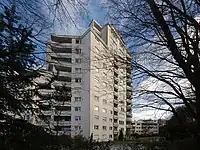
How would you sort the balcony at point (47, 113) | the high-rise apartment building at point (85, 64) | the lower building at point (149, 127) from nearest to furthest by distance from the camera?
the high-rise apartment building at point (85, 64)
the balcony at point (47, 113)
the lower building at point (149, 127)

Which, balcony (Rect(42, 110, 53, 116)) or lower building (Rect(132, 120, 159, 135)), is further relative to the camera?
lower building (Rect(132, 120, 159, 135))

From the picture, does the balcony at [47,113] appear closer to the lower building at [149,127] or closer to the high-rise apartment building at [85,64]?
the high-rise apartment building at [85,64]

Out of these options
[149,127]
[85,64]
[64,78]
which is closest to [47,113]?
[64,78]

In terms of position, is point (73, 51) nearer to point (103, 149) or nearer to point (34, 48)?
point (34, 48)

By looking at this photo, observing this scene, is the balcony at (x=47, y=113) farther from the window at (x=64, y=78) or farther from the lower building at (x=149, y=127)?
the lower building at (x=149, y=127)

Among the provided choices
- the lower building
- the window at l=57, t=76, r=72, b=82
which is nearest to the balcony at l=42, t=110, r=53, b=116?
the window at l=57, t=76, r=72, b=82

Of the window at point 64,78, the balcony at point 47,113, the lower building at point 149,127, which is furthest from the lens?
the lower building at point 149,127

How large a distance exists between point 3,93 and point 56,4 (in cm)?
242

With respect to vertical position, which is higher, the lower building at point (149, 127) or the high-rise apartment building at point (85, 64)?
the high-rise apartment building at point (85, 64)

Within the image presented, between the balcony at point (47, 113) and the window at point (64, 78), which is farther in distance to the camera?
the balcony at point (47, 113)

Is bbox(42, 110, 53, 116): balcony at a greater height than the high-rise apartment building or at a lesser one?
lesser

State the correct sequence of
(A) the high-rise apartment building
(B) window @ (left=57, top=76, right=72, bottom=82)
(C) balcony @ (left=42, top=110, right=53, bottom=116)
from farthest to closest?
(C) balcony @ (left=42, top=110, right=53, bottom=116), (B) window @ (left=57, top=76, right=72, bottom=82), (A) the high-rise apartment building

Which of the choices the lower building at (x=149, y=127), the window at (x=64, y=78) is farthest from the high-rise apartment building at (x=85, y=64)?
the lower building at (x=149, y=127)

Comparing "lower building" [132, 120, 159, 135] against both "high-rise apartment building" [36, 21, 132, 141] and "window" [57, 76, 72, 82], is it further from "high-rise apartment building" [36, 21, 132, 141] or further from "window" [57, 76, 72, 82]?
"window" [57, 76, 72, 82]
